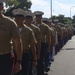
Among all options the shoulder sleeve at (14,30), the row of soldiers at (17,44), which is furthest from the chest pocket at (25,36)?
the shoulder sleeve at (14,30)

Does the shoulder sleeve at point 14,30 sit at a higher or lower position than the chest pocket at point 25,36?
higher

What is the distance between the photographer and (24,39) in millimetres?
8047

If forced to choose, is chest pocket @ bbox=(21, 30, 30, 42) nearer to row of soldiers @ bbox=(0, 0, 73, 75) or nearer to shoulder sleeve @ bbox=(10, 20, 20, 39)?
row of soldiers @ bbox=(0, 0, 73, 75)

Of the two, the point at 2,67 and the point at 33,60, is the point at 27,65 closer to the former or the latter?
the point at 33,60

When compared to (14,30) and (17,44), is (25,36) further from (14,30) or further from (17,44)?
(14,30)

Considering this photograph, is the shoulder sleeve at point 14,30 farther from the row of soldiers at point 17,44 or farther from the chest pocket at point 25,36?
the chest pocket at point 25,36

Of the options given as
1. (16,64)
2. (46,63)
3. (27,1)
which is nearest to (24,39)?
(16,64)

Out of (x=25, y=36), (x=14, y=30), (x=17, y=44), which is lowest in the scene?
(x=25, y=36)

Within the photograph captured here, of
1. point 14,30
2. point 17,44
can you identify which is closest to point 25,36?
point 17,44

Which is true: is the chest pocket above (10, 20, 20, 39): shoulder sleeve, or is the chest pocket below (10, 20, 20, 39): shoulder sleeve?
below

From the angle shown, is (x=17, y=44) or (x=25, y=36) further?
(x=25, y=36)

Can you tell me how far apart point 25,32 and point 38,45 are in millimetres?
1757

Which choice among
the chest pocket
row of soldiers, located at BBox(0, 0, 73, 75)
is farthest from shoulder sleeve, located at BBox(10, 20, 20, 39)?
the chest pocket

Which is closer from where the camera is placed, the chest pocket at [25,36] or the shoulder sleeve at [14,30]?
the shoulder sleeve at [14,30]
